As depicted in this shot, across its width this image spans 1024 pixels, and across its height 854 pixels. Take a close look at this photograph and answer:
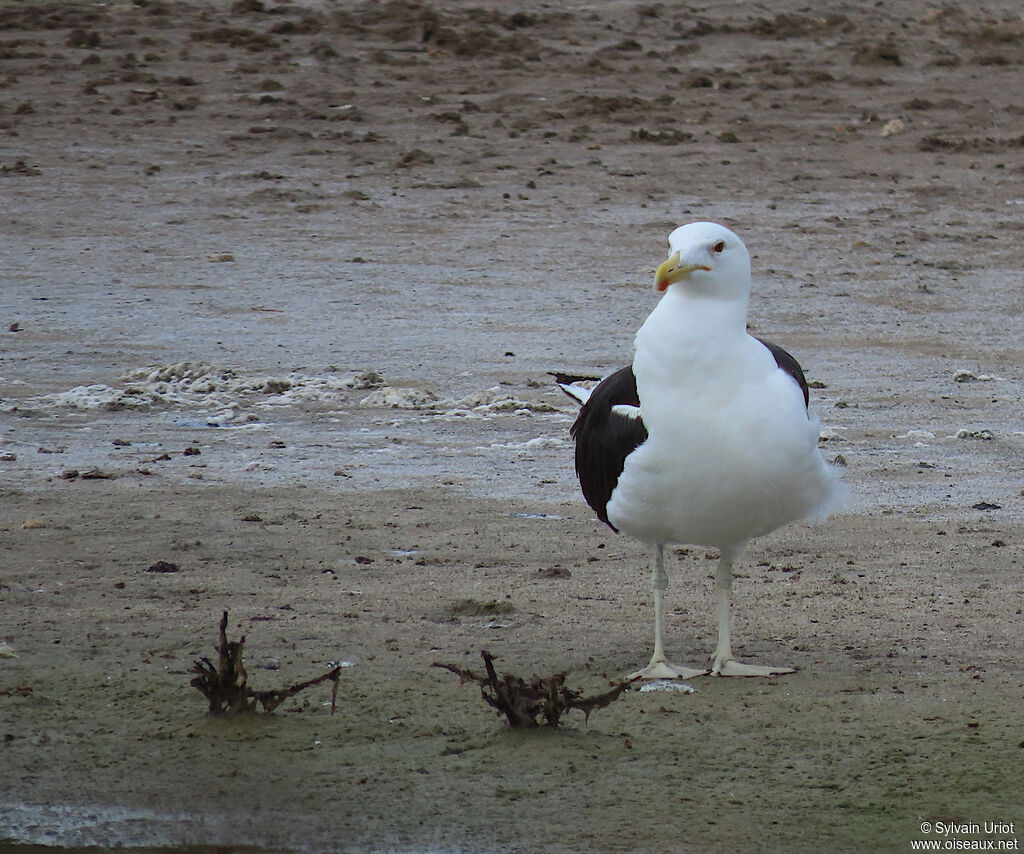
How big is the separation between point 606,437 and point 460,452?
3.11 meters

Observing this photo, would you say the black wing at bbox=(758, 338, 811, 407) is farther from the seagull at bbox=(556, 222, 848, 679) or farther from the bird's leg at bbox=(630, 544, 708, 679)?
the bird's leg at bbox=(630, 544, 708, 679)

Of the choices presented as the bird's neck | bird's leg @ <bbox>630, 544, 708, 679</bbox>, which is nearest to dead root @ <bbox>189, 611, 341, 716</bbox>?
bird's leg @ <bbox>630, 544, 708, 679</bbox>

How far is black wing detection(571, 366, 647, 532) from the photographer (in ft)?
17.7

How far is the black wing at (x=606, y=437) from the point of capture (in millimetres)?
5406

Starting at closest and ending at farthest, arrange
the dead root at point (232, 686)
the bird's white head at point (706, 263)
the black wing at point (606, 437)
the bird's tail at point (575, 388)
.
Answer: the dead root at point (232, 686) → the bird's white head at point (706, 263) → the black wing at point (606, 437) → the bird's tail at point (575, 388)

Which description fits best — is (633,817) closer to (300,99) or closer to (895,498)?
(895,498)

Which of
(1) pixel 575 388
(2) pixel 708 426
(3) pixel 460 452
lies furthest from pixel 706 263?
(3) pixel 460 452

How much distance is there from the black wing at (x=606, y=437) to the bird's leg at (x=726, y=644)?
1.40 feet

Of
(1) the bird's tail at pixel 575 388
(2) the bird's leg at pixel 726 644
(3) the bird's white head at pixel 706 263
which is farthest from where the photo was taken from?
(1) the bird's tail at pixel 575 388

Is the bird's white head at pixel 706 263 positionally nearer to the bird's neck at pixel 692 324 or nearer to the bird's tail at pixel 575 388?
the bird's neck at pixel 692 324

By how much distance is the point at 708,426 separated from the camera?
5.14m

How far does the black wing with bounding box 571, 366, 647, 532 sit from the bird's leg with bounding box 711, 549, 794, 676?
1.40 ft

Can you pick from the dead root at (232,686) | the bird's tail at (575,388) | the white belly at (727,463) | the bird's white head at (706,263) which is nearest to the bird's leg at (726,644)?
the white belly at (727,463)

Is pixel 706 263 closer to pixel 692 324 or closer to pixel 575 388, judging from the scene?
pixel 692 324
